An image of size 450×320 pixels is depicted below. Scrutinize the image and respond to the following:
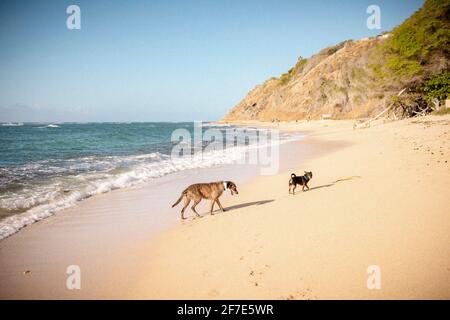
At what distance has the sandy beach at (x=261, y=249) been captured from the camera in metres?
3.76

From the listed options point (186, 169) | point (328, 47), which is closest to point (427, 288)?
point (186, 169)

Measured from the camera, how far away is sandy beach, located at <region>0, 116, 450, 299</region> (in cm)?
376

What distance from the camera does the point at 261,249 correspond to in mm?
4828

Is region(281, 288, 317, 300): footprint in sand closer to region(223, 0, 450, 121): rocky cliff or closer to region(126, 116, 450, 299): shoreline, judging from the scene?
region(126, 116, 450, 299): shoreline

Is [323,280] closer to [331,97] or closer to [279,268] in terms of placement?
[279,268]

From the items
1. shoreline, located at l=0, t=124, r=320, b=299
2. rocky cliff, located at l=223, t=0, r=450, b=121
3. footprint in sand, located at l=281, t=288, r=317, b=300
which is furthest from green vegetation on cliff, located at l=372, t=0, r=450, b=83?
footprint in sand, located at l=281, t=288, r=317, b=300

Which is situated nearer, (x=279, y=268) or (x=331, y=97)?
(x=279, y=268)

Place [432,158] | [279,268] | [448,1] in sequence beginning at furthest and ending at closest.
Result: [448,1], [432,158], [279,268]

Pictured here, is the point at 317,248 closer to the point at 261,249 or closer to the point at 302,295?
the point at 261,249

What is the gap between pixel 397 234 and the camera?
4.73 meters

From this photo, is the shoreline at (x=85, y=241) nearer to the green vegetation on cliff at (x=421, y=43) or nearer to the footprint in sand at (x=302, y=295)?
the footprint in sand at (x=302, y=295)

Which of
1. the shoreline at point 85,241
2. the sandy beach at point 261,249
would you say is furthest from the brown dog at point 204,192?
the shoreline at point 85,241
